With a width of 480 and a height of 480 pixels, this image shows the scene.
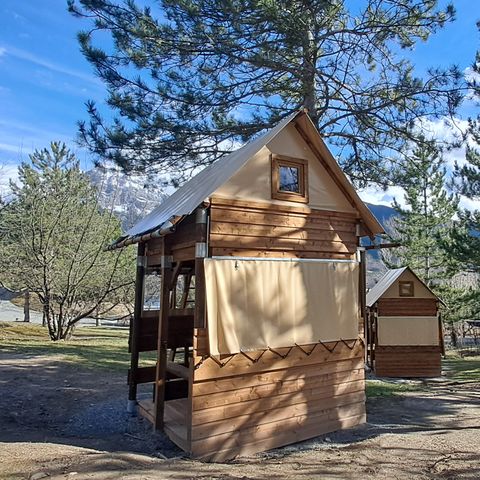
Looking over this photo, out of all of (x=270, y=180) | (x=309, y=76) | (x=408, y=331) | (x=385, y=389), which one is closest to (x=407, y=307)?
(x=408, y=331)

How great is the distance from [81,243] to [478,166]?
625 inches

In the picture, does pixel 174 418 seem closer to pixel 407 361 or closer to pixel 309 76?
pixel 309 76

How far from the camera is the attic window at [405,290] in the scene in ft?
48.9

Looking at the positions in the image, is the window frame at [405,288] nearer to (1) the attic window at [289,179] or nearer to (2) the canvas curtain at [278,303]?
(2) the canvas curtain at [278,303]

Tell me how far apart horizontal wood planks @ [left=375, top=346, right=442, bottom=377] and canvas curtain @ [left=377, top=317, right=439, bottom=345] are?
21 cm

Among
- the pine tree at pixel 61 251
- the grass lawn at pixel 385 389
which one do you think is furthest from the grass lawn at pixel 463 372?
the pine tree at pixel 61 251

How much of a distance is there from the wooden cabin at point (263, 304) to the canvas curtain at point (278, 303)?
0.05 feet

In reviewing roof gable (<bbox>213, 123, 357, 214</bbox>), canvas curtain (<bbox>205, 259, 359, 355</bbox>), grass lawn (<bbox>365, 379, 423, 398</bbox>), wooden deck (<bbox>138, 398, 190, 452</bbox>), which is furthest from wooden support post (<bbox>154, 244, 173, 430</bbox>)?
grass lawn (<bbox>365, 379, 423, 398</bbox>)

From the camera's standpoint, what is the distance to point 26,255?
1778 cm

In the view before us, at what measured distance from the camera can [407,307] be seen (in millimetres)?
14914

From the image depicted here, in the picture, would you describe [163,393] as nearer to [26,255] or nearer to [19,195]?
[26,255]

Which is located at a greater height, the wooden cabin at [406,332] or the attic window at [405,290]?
the attic window at [405,290]

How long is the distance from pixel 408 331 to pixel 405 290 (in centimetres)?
139

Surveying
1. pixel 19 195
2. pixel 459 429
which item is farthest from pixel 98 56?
pixel 19 195
